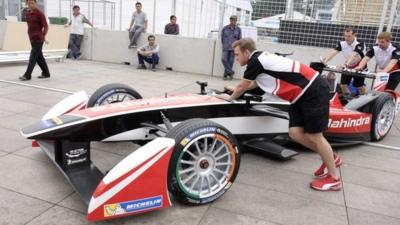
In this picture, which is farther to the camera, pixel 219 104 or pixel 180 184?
pixel 219 104

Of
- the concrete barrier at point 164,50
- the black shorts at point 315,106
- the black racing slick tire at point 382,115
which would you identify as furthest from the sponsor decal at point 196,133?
the concrete barrier at point 164,50

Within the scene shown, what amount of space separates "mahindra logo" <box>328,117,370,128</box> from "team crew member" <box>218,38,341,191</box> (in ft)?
3.89

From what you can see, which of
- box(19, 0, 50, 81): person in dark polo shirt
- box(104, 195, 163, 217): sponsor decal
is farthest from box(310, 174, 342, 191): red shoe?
box(19, 0, 50, 81): person in dark polo shirt

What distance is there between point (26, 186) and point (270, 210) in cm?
217

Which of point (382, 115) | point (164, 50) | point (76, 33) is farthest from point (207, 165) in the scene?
point (76, 33)

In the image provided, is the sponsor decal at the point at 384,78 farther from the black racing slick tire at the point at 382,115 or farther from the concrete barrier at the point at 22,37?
the concrete barrier at the point at 22,37

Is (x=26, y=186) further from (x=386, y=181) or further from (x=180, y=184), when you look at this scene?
(x=386, y=181)

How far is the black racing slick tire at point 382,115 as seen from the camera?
17.9ft

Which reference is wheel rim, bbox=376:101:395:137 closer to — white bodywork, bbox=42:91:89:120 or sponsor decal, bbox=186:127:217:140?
sponsor decal, bbox=186:127:217:140

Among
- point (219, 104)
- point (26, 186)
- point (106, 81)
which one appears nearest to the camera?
point (26, 186)

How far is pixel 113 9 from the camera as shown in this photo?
1966cm

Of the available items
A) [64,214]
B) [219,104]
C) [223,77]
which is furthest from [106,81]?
[64,214]

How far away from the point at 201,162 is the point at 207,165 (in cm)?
7

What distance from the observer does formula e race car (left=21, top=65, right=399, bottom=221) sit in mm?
2965
